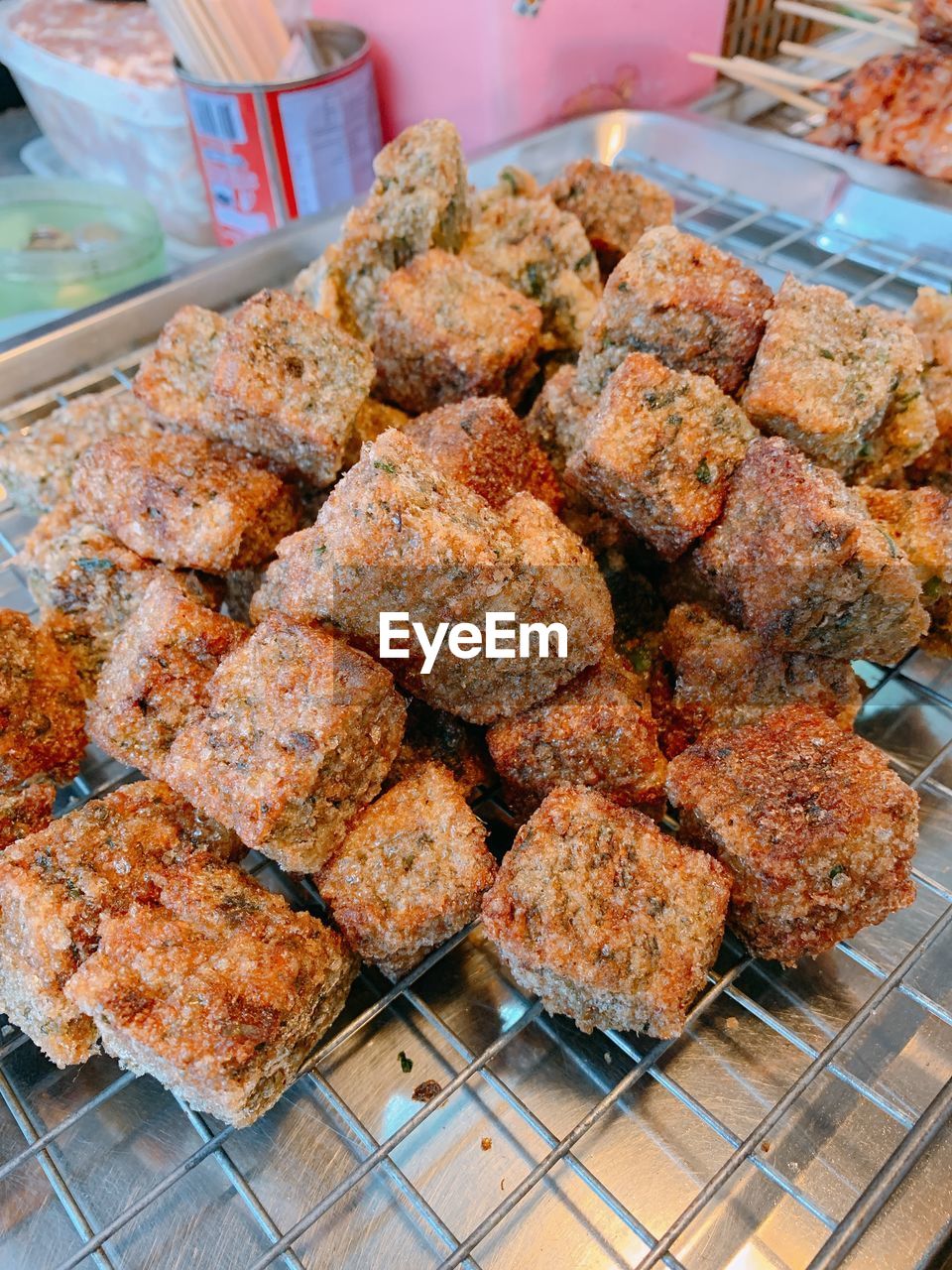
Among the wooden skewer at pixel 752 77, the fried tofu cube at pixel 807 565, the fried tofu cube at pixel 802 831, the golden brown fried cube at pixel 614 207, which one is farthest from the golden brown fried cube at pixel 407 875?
the wooden skewer at pixel 752 77

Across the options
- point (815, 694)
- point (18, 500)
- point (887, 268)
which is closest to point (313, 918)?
point (815, 694)

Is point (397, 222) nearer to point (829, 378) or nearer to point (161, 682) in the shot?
point (829, 378)

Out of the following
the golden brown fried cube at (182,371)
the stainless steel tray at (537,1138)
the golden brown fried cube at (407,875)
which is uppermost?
the golden brown fried cube at (182,371)

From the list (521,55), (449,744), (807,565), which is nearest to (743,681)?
(807,565)

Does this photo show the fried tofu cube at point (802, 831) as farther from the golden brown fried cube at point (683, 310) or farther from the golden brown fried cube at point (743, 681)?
the golden brown fried cube at point (683, 310)

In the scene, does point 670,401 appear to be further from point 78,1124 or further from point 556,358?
point 78,1124
